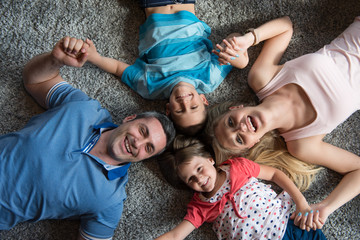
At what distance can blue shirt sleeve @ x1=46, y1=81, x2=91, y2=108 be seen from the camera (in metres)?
1.14

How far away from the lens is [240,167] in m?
1.21

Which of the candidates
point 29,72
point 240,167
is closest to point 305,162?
point 240,167

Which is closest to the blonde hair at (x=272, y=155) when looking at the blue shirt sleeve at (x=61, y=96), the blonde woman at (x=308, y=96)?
the blonde woman at (x=308, y=96)

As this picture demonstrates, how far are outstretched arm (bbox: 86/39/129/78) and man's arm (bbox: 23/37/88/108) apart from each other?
0.17 meters

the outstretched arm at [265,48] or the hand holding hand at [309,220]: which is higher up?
the outstretched arm at [265,48]

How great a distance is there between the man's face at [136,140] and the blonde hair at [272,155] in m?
0.27

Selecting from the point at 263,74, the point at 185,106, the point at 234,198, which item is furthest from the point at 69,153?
the point at 263,74

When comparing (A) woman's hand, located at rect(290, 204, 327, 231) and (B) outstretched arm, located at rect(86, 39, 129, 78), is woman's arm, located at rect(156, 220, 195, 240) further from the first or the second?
(B) outstretched arm, located at rect(86, 39, 129, 78)

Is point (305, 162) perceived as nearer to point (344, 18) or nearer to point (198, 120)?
point (198, 120)

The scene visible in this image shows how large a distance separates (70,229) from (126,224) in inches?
10.3

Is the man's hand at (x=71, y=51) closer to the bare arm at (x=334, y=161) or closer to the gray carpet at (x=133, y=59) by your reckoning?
the gray carpet at (x=133, y=59)

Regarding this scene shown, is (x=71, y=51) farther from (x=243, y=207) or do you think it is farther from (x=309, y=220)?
(x=309, y=220)

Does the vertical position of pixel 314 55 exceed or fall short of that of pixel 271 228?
it exceeds it

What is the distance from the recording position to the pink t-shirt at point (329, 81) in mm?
1188
